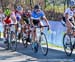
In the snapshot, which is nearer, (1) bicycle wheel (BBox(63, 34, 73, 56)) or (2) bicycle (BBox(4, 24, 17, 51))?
(1) bicycle wheel (BBox(63, 34, 73, 56))

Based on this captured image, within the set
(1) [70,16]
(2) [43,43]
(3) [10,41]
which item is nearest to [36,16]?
(2) [43,43]

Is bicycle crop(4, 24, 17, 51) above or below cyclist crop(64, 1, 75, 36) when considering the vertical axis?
below

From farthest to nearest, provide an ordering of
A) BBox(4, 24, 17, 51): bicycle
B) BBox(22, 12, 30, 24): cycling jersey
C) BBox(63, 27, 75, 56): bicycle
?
BBox(22, 12, 30, 24): cycling jersey → BBox(4, 24, 17, 51): bicycle → BBox(63, 27, 75, 56): bicycle

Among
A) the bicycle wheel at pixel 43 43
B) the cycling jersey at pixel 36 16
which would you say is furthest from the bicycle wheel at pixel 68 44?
the cycling jersey at pixel 36 16

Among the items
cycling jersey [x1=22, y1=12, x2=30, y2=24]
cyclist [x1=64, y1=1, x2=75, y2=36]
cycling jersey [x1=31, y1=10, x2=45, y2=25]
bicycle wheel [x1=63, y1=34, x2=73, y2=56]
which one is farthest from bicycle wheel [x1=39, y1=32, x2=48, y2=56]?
cycling jersey [x1=22, y1=12, x2=30, y2=24]

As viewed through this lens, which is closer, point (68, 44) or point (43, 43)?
point (68, 44)

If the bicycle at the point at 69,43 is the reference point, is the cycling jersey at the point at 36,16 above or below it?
above

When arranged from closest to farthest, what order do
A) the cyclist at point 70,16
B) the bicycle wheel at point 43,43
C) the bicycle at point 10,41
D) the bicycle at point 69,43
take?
the cyclist at point 70,16
the bicycle at point 69,43
the bicycle wheel at point 43,43
the bicycle at point 10,41

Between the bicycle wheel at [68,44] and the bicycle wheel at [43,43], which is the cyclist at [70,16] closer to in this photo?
the bicycle wheel at [68,44]

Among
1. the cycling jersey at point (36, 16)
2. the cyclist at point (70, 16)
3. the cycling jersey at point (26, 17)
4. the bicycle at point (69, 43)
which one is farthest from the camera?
the cycling jersey at point (26, 17)

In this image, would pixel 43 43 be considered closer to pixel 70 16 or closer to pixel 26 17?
pixel 70 16

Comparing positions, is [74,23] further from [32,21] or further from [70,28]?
[32,21]

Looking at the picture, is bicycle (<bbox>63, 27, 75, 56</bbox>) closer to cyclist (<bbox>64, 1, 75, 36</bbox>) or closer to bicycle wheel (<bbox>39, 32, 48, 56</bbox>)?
cyclist (<bbox>64, 1, 75, 36</bbox>)

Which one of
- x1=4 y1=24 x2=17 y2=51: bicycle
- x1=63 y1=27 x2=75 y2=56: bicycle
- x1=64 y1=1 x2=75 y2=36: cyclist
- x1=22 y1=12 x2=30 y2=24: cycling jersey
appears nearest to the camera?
x1=64 y1=1 x2=75 y2=36: cyclist
